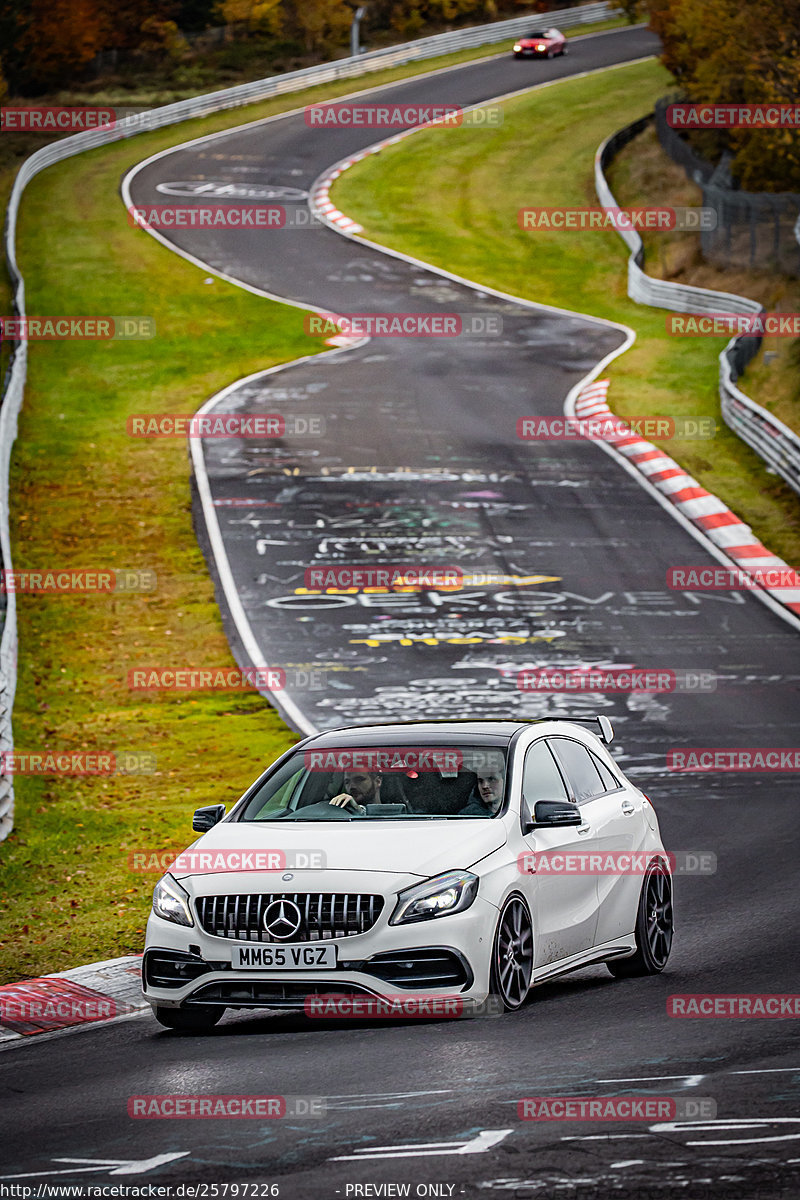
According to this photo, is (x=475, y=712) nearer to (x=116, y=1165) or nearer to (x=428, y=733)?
(x=428, y=733)

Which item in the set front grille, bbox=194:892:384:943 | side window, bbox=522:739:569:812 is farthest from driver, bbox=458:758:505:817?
front grille, bbox=194:892:384:943

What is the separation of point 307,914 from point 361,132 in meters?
62.6

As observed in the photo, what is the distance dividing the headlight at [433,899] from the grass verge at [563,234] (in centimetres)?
1891

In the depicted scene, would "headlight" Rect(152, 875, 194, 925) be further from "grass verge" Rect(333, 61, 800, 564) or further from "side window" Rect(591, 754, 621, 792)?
"grass verge" Rect(333, 61, 800, 564)

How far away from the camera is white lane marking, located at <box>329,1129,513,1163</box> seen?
653cm

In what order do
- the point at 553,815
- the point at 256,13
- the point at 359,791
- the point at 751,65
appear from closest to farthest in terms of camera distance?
the point at 553,815 < the point at 359,791 < the point at 751,65 < the point at 256,13

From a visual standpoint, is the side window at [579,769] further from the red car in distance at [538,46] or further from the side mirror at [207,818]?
the red car in distance at [538,46]

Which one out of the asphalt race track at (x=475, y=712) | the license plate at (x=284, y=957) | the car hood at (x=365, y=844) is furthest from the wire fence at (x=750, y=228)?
the license plate at (x=284, y=957)

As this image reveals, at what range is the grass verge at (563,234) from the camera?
32438 millimetres

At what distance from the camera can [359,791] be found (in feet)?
31.5

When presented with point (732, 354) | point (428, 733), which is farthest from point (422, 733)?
point (732, 354)

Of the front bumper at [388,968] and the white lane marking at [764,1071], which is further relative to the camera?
the front bumper at [388,968]

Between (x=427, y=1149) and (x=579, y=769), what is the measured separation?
4100 mm

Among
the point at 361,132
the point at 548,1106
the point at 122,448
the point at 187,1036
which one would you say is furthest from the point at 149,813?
the point at 361,132
